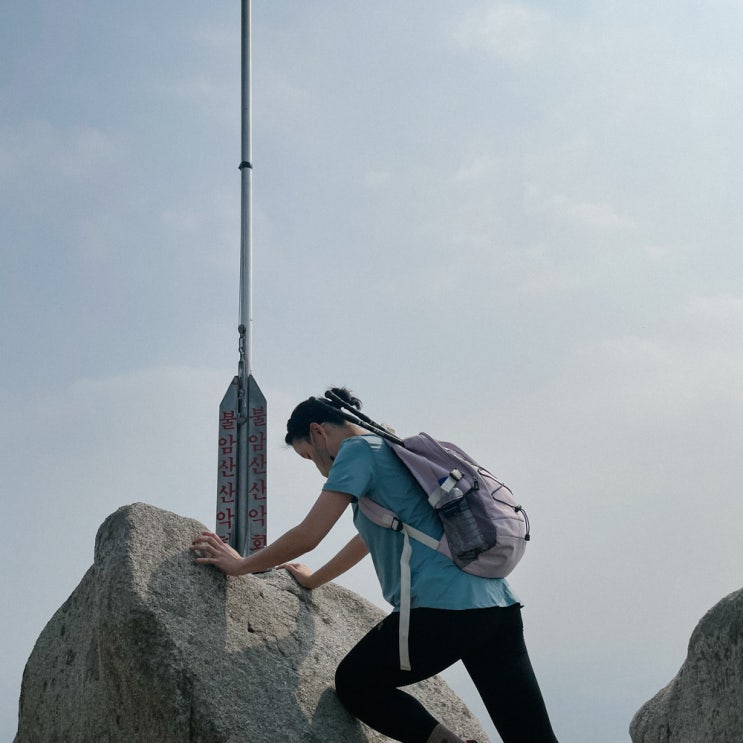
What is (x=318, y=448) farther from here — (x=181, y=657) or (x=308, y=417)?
(x=181, y=657)

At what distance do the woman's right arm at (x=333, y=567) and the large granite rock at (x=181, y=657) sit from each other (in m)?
0.18

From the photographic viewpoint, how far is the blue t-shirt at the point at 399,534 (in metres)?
4.47

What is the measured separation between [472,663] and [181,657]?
5.25 ft

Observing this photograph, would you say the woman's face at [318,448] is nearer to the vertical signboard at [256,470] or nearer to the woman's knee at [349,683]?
the woman's knee at [349,683]

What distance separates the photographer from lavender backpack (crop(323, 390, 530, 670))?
14.8 feet

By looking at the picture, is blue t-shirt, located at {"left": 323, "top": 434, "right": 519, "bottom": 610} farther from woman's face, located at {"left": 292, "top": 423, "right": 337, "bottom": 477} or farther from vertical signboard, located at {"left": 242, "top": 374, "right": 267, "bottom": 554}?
vertical signboard, located at {"left": 242, "top": 374, "right": 267, "bottom": 554}

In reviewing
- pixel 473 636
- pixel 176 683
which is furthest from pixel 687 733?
pixel 176 683

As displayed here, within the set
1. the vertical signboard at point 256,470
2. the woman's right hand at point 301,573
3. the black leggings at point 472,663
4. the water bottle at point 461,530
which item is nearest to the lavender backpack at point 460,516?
the water bottle at point 461,530

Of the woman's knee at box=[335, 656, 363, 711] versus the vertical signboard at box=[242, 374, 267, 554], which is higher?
the vertical signboard at box=[242, 374, 267, 554]

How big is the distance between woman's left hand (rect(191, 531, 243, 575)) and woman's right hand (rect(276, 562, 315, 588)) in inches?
34.1

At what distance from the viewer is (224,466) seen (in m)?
8.34

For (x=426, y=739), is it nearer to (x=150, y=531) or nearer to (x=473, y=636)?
(x=473, y=636)

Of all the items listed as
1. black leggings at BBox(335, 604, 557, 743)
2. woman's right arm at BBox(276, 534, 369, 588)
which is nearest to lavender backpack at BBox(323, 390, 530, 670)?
black leggings at BBox(335, 604, 557, 743)

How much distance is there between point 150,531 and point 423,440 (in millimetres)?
1730
